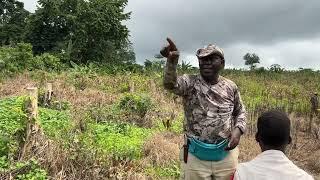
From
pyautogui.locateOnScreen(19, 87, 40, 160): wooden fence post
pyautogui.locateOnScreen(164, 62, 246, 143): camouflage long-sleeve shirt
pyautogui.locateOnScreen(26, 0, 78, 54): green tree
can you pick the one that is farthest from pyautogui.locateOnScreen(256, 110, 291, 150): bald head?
pyautogui.locateOnScreen(26, 0, 78, 54): green tree

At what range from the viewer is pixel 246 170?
8.29 feet

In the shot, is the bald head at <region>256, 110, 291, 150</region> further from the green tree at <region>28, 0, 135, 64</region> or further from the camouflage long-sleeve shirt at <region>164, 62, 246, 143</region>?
the green tree at <region>28, 0, 135, 64</region>

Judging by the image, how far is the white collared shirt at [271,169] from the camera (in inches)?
97.4

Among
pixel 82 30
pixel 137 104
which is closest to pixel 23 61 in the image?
pixel 82 30

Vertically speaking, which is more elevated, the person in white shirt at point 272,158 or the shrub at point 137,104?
the person in white shirt at point 272,158

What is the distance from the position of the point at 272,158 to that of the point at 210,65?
130 cm

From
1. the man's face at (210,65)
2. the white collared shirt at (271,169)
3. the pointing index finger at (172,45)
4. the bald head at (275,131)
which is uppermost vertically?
the pointing index finger at (172,45)

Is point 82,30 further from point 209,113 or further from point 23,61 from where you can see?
point 209,113

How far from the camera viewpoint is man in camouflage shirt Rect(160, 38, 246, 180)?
3678mm

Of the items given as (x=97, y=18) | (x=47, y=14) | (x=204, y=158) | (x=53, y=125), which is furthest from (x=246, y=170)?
(x=47, y=14)

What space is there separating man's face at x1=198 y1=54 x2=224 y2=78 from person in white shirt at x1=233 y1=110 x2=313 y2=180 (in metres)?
1.13

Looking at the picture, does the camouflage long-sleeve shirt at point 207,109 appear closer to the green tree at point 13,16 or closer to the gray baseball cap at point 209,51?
the gray baseball cap at point 209,51

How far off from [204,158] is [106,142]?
13.5 feet

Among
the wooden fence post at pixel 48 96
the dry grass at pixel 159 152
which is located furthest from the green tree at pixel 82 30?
the dry grass at pixel 159 152
